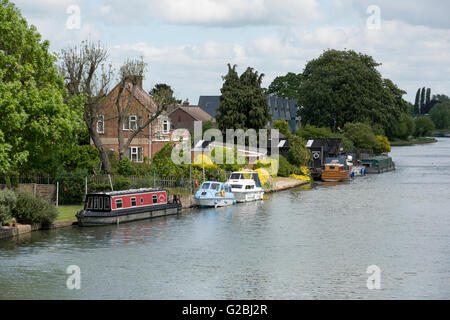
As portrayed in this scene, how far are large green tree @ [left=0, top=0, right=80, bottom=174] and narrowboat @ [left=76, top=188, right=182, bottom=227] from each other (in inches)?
193

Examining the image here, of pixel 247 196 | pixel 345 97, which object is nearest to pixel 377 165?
pixel 345 97

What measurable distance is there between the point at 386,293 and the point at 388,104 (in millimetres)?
125256

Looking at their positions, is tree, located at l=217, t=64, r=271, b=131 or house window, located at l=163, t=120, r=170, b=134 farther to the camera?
tree, located at l=217, t=64, r=271, b=131

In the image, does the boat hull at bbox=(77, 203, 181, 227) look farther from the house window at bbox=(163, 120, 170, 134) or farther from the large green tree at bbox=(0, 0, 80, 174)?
the house window at bbox=(163, 120, 170, 134)

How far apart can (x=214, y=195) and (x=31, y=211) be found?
19331 mm

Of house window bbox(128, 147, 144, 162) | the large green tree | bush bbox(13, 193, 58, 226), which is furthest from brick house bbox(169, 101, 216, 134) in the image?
bush bbox(13, 193, 58, 226)

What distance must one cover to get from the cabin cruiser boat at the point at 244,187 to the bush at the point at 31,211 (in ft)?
77.6

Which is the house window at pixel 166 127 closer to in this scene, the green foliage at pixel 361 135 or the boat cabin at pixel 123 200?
the boat cabin at pixel 123 200

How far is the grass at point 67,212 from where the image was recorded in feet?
151

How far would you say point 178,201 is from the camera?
54.1m

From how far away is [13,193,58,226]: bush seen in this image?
139 feet
